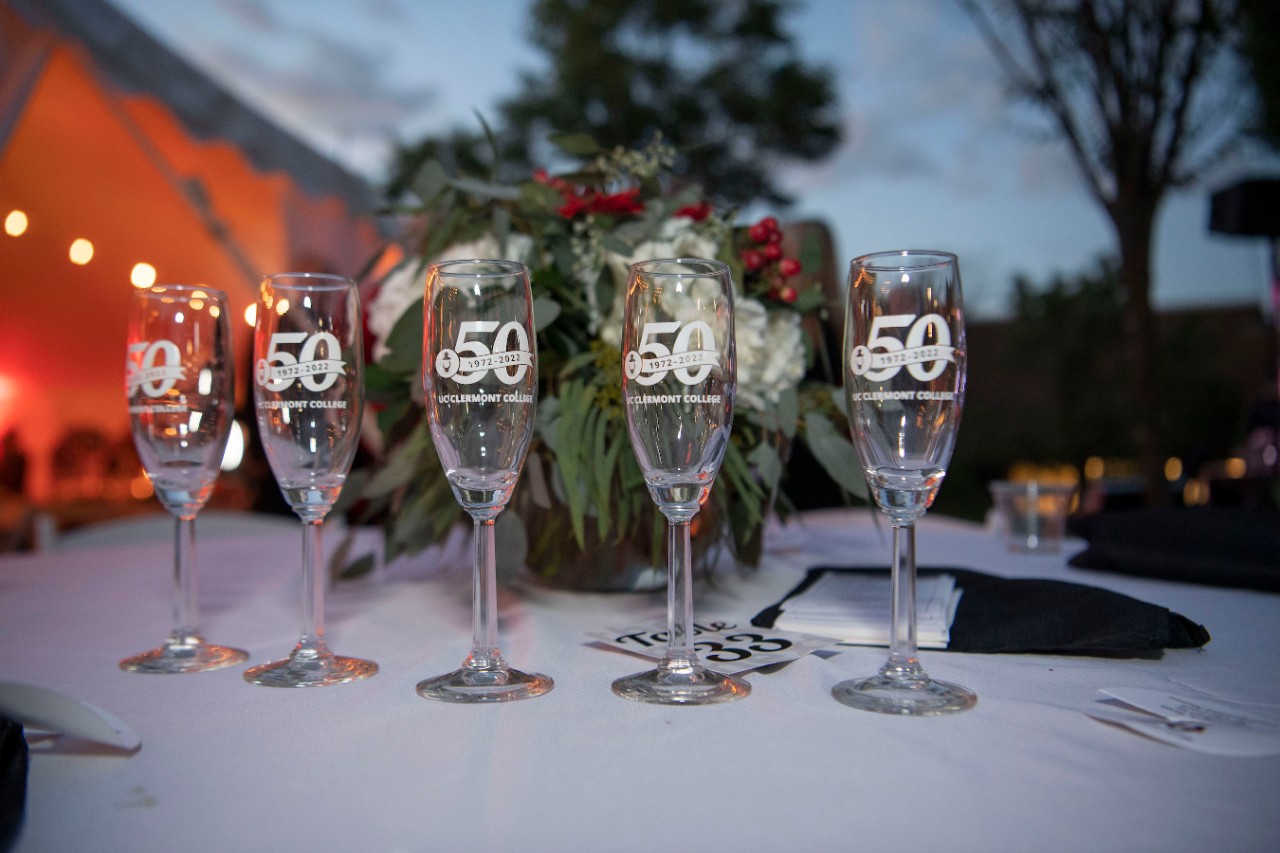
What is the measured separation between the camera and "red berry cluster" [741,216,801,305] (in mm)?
1072

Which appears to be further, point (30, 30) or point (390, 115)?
point (390, 115)

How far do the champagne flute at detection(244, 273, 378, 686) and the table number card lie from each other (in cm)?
23

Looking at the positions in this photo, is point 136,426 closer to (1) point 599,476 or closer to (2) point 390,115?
(1) point 599,476

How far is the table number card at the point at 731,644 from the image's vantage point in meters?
0.79

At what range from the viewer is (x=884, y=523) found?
1897 millimetres

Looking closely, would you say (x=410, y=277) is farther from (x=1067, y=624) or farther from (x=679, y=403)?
(x=1067, y=624)

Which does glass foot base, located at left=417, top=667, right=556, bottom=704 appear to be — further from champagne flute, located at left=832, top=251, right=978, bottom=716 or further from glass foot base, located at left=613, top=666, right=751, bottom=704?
champagne flute, located at left=832, top=251, right=978, bottom=716

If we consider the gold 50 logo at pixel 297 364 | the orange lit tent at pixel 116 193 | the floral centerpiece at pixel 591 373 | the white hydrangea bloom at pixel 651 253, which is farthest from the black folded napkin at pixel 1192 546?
the orange lit tent at pixel 116 193

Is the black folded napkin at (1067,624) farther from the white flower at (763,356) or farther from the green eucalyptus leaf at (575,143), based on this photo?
the green eucalyptus leaf at (575,143)

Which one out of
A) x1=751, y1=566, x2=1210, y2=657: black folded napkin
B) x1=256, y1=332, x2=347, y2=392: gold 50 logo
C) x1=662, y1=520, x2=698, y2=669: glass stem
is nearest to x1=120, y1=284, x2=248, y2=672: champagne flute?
x1=256, y1=332, x2=347, y2=392: gold 50 logo

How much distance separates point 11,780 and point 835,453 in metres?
0.75

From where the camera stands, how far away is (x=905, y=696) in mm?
677

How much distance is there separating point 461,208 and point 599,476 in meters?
0.42

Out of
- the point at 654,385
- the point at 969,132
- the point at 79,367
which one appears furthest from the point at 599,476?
the point at 969,132
